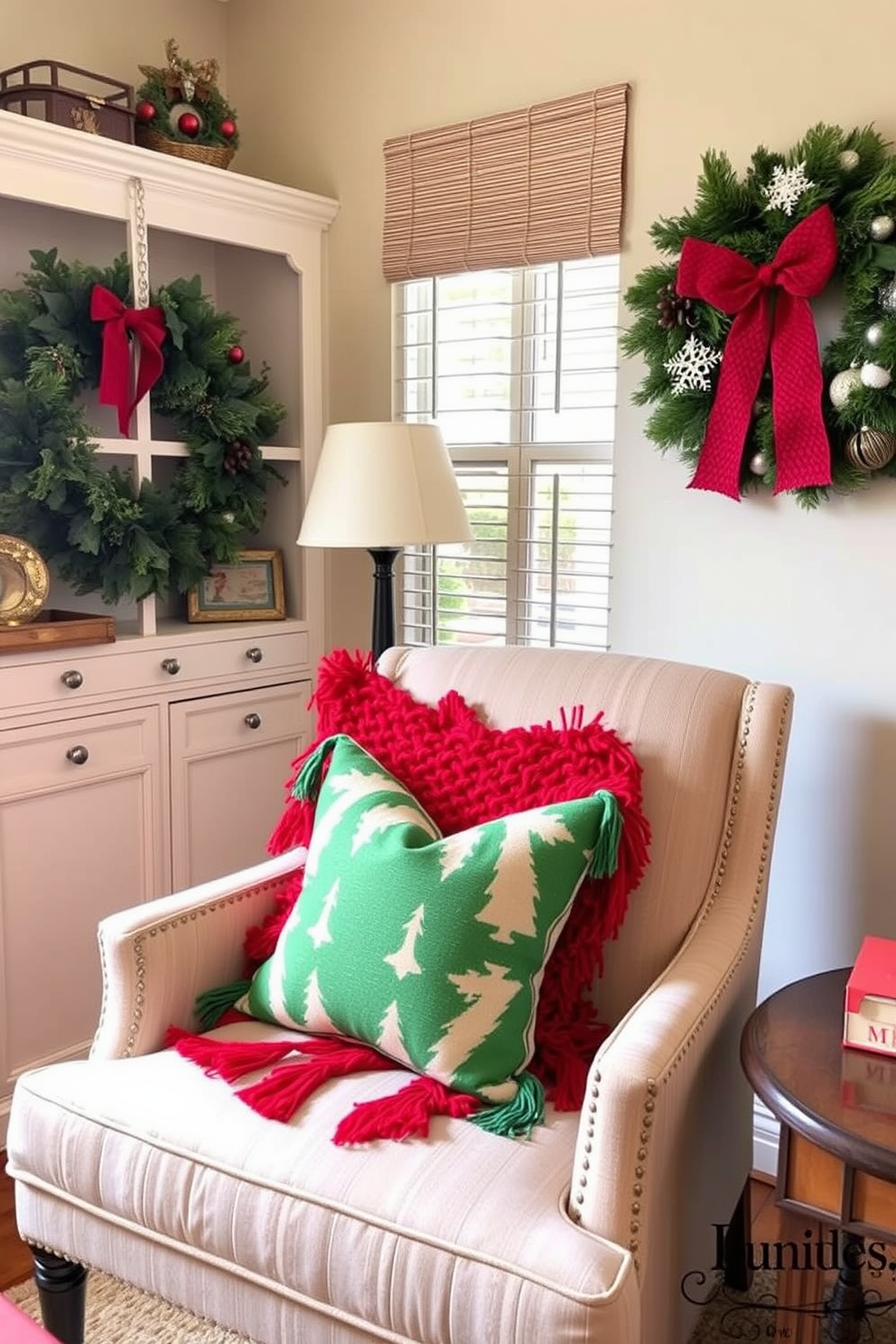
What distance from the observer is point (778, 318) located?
1913mm

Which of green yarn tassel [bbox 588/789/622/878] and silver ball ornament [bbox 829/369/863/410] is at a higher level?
silver ball ornament [bbox 829/369/863/410]

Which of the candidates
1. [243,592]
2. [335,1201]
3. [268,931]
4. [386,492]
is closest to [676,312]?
[386,492]

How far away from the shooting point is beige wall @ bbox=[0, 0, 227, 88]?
2299 millimetres

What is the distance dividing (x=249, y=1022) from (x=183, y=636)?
97cm

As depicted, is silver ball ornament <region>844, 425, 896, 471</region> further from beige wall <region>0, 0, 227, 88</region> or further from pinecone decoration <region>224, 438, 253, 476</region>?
beige wall <region>0, 0, 227, 88</region>

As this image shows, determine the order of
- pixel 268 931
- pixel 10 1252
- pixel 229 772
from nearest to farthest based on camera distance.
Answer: pixel 268 931 → pixel 10 1252 → pixel 229 772

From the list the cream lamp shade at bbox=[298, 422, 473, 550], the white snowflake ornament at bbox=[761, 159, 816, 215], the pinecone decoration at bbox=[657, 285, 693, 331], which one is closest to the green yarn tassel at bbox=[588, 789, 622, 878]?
the cream lamp shade at bbox=[298, 422, 473, 550]

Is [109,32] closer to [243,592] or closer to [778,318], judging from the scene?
[243,592]

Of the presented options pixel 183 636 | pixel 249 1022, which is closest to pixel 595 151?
pixel 183 636

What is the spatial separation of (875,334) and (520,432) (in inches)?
30.7

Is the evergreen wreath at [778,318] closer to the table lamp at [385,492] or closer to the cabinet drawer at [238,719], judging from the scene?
the table lamp at [385,492]

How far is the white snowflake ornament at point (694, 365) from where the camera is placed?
1.97m

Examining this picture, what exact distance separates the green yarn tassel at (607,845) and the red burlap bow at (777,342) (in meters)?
0.72

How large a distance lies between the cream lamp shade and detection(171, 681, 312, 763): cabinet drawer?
53cm
